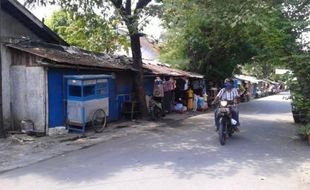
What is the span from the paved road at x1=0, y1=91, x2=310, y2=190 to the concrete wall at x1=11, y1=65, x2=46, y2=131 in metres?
2.99

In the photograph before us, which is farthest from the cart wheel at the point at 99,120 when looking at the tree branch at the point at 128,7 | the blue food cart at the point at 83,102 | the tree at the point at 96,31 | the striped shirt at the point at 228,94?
the tree branch at the point at 128,7

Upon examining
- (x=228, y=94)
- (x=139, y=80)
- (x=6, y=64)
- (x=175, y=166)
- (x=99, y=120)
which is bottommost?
(x=175, y=166)

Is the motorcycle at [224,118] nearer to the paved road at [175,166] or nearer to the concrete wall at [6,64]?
the paved road at [175,166]

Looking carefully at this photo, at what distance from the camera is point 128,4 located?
59.7ft

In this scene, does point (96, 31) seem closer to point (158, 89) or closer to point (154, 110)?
point (154, 110)

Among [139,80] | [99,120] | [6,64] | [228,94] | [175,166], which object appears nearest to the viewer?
[175,166]

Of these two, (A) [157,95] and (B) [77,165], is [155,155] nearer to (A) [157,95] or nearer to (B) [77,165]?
(B) [77,165]

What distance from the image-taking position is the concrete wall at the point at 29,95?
551 inches

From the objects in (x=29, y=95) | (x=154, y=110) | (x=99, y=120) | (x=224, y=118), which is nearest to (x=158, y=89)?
(x=154, y=110)

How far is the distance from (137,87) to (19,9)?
6582 millimetres

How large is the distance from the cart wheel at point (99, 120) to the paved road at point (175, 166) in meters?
1.82

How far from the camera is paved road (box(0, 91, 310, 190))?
7.61m

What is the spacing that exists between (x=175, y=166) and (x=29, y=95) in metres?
7.07

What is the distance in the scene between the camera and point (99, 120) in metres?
15.4
